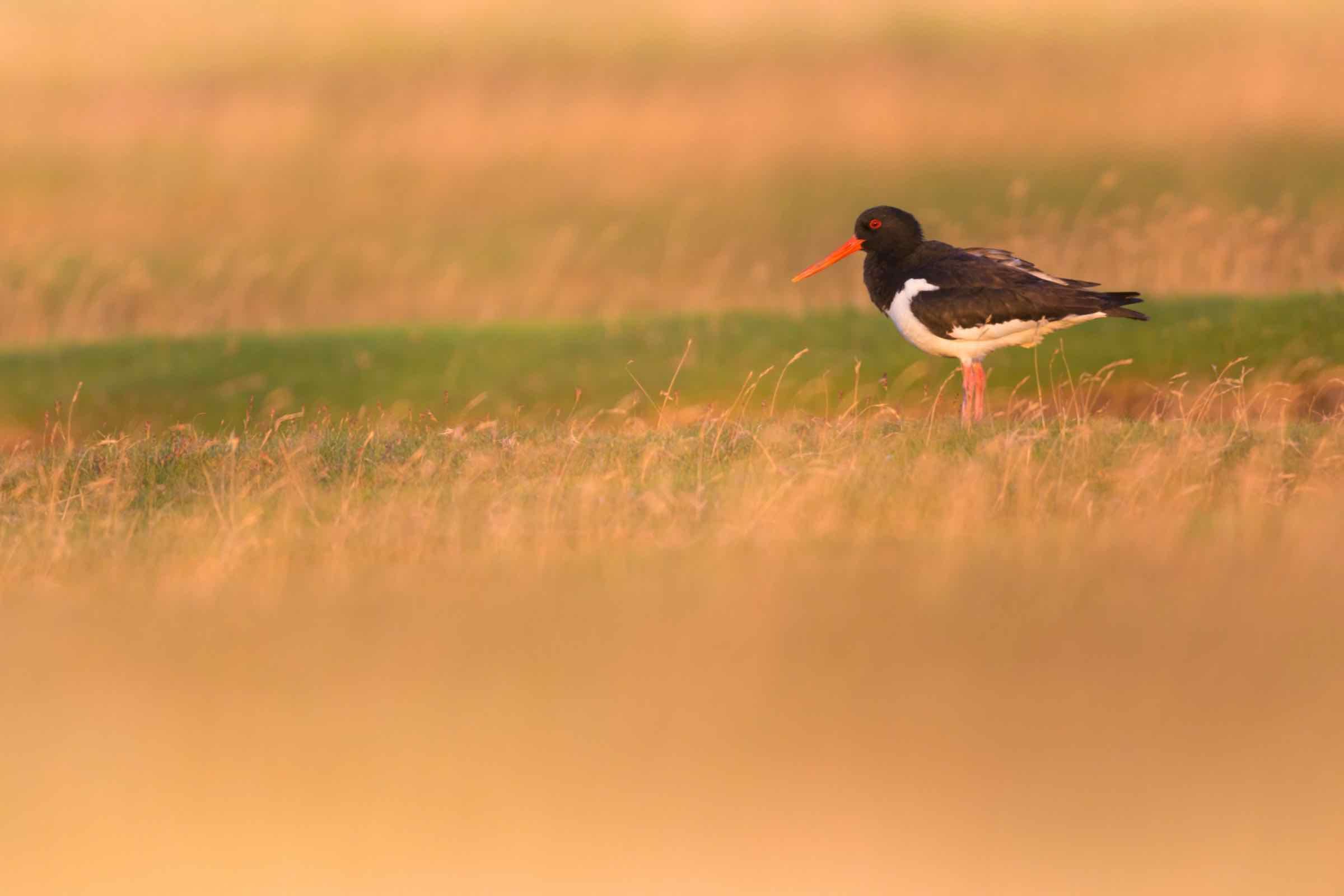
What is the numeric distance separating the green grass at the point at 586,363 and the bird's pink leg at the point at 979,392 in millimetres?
1527

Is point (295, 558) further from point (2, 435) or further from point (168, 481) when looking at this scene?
point (2, 435)

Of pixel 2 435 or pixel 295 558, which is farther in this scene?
pixel 2 435

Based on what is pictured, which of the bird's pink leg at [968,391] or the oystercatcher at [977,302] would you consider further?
the bird's pink leg at [968,391]

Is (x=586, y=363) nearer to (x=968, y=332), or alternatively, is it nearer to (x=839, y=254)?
(x=839, y=254)

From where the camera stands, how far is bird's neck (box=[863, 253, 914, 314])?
482 inches

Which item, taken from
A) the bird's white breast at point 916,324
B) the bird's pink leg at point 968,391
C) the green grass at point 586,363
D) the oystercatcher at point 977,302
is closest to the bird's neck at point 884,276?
the oystercatcher at point 977,302

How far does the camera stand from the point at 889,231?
12.6m

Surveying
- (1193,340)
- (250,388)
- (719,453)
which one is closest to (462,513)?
(719,453)

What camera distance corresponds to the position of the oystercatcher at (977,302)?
11.4 metres

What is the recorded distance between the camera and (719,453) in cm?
1095

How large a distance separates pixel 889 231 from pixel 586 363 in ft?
12.7

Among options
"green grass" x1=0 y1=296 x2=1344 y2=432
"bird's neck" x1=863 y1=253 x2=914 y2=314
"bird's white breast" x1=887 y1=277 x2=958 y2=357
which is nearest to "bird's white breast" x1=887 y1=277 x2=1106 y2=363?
"bird's white breast" x1=887 y1=277 x2=958 y2=357

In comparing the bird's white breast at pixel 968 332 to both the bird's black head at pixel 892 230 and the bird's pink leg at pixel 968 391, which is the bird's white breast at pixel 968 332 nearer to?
the bird's pink leg at pixel 968 391

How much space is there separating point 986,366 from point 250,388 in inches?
283
